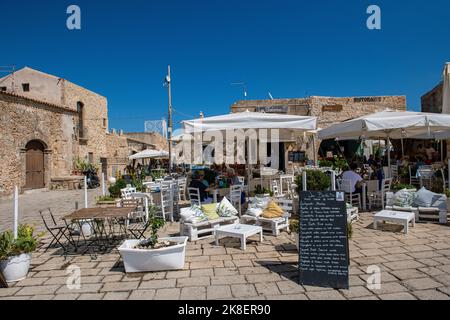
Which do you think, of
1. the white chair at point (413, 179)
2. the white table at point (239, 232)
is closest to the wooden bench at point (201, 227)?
the white table at point (239, 232)

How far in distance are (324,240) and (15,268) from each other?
3.58 m

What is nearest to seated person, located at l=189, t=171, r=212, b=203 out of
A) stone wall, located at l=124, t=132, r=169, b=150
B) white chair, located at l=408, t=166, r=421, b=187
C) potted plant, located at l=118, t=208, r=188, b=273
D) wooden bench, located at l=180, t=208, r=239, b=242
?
wooden bench, located at l=180, t=208, r=239, b=242

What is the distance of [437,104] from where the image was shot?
17656 millimetres

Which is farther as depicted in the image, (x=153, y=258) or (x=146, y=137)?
(x=146, y=137)

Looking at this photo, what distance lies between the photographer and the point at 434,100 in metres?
18.5

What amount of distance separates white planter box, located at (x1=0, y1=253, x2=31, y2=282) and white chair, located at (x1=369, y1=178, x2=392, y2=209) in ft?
21.4

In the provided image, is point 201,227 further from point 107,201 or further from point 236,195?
point 107,201

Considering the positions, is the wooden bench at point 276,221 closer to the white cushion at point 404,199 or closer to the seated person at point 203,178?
the seated person at point 203,178

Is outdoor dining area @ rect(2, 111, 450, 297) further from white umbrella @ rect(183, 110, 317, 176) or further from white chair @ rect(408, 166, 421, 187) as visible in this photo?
white chair @ rect(408, 166, 421, 187)

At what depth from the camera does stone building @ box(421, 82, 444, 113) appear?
56.1ft

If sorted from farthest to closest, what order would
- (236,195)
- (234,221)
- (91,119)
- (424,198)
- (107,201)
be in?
(91,119)
(107,201)
(236,195)
(424,198)
(234,221)

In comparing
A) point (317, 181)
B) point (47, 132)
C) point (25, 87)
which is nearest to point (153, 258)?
point (317, 181)
